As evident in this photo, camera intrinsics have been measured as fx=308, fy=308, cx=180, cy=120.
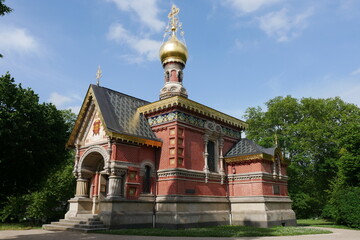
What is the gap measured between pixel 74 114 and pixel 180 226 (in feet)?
75.3

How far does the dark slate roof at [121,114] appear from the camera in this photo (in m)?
18.0

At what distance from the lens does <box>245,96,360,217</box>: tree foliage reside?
109ft

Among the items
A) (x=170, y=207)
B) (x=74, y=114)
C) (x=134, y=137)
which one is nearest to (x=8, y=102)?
(x=134, y=137)

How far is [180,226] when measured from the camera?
16.9 m

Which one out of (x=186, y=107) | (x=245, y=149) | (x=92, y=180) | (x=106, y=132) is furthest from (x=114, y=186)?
(x=245, y=149)

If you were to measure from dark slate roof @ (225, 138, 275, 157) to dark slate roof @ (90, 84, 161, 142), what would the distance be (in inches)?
241

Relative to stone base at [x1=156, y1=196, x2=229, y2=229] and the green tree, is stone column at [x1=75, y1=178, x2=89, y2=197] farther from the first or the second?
the green tree

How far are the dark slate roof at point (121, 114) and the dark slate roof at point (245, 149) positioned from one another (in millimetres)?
6112

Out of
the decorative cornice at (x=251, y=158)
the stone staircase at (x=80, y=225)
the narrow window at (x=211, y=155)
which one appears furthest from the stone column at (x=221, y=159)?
the stone staircase at (x=80, y=225)

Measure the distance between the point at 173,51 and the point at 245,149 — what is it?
9.42m

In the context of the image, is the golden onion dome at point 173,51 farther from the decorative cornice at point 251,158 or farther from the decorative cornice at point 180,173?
the decorative cornice at point 180,173

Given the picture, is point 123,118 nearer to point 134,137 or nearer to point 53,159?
point 134,137

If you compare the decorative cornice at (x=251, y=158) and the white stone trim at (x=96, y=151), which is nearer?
the white stone trim at (x=96, y=151)

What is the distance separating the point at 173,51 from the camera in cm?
2433
